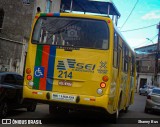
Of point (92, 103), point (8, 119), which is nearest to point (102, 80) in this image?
point (92, 103)

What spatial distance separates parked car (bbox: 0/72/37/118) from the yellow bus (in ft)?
3.61

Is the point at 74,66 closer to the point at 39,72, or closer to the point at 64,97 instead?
the point at 64,97

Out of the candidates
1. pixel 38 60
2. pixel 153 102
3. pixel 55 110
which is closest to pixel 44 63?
pixel 38 60

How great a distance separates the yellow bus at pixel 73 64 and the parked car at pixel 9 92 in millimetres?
1100

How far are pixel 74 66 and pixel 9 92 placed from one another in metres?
2.95

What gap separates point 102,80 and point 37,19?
277 centimetres

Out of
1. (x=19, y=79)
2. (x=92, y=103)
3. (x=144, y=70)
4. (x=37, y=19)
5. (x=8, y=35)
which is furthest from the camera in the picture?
(x=144, y=70)

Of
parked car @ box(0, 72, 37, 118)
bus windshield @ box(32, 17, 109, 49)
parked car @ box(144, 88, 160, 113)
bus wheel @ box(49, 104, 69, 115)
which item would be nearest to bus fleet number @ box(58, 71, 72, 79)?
bus windshield @ box(32, 17, 109, 49)

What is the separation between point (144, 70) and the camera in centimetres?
7500

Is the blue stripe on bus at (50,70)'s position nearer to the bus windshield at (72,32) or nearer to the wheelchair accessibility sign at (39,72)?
the wheelchair accessibility sign at (39,72)

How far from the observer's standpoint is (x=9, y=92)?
39.0ft

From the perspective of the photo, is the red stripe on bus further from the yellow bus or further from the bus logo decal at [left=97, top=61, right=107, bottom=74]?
the bus logo decal at [left=97, top=61, right=107, bottom=74]

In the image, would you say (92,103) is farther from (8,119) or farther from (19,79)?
(19,79)

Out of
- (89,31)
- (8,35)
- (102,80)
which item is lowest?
(102,80)
